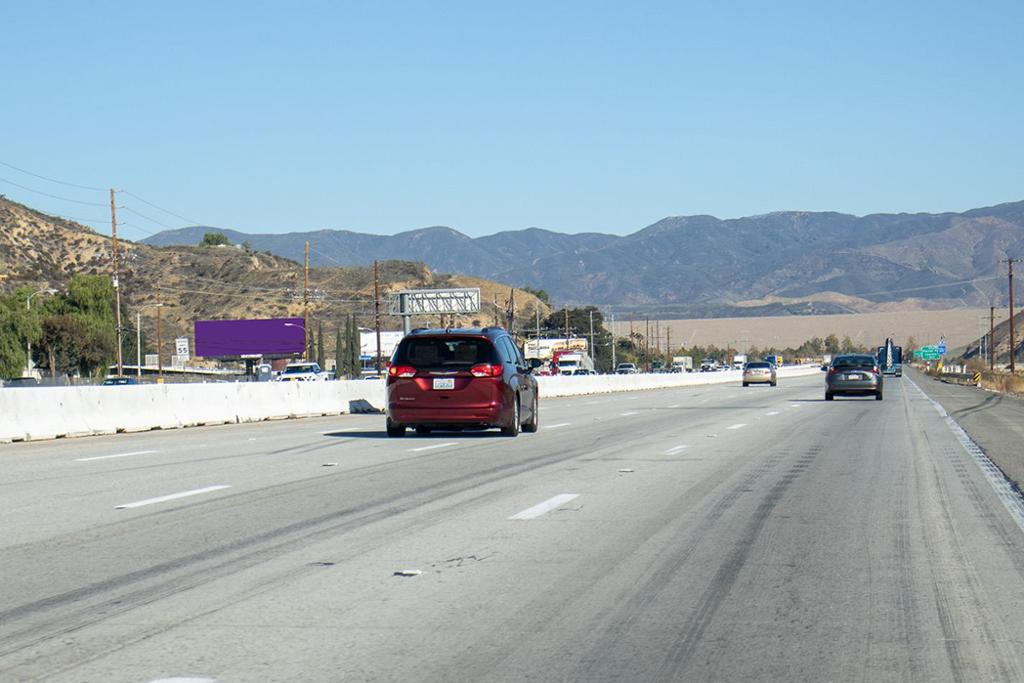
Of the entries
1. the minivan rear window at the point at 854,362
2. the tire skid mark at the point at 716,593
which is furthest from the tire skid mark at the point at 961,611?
the minivan rear window at the point at 854,362

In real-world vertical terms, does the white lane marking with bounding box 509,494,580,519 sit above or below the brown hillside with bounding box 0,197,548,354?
below

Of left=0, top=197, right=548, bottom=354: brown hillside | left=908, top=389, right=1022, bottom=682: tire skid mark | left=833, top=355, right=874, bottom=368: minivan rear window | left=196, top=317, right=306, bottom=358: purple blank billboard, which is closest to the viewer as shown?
left=908, top=389, right=1022, bottom=682: tire skid mark

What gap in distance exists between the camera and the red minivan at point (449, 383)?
24.6 metres

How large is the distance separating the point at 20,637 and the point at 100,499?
7.03m

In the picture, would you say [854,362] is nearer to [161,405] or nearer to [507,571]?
[161,405]

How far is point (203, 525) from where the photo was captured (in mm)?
12359

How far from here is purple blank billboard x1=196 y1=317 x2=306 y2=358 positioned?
122 m

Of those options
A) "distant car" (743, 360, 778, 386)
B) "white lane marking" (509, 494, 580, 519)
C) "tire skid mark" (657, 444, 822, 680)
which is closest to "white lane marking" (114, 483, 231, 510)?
"white lane marking" (509, 494, 580, 519)

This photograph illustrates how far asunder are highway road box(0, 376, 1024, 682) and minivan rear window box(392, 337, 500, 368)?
17.2 feet

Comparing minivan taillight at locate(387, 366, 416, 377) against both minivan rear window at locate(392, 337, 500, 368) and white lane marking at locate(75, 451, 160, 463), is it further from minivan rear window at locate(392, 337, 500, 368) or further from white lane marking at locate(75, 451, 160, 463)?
white lane marking at locate(75, 451, 160, 463)

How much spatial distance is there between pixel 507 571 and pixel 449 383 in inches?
578

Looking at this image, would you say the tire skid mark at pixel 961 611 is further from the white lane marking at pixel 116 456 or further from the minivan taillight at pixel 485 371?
the white lane marking at pixel 116 456

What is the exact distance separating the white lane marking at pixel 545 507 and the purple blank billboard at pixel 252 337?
108 m

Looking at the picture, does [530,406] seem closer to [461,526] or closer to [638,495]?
[638,495]
